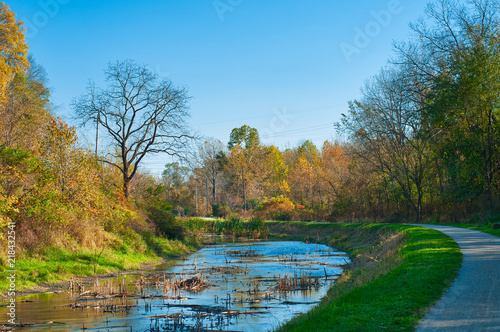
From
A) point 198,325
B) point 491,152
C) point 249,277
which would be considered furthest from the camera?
point 491,152

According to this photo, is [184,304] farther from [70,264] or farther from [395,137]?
[395,137]

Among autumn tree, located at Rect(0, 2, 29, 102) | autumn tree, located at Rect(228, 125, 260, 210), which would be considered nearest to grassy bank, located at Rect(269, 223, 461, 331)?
autumn tree, located at Rect(0, 2, 29, 102)

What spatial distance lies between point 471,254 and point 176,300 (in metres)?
9.33

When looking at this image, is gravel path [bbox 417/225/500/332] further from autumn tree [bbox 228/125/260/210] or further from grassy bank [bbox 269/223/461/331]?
autumn tree [bbox 228/125/260/210]

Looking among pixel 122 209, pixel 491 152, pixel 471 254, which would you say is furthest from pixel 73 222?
pixel 491 152

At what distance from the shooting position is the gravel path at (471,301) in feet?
20.7

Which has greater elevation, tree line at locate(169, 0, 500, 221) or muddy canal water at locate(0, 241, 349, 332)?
tree line at locate(169, 0, 500, 221)

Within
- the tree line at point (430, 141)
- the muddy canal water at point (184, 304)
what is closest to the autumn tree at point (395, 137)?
the tree line at point (430, 141)

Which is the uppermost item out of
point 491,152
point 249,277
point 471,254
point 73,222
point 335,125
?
point 335,125

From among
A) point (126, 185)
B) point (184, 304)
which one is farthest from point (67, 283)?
point (126, 185)

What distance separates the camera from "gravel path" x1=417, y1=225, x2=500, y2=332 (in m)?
6.30

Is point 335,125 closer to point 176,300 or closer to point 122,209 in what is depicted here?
point 122,209

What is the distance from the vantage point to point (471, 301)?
7566 mm

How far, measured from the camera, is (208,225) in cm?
4725
